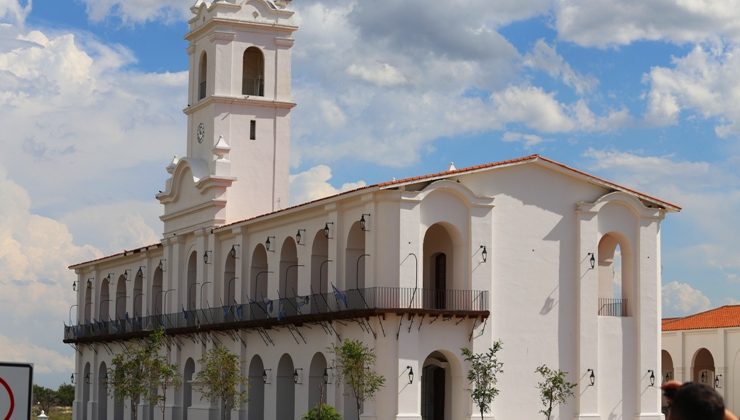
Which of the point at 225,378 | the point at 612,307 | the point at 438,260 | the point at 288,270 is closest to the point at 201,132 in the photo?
the point at 288,270

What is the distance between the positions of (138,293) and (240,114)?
45.1 ft

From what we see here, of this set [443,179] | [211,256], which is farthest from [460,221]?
[211,256]

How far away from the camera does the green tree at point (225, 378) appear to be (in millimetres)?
52250

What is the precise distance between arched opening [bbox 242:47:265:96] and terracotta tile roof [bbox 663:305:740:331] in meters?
26.8

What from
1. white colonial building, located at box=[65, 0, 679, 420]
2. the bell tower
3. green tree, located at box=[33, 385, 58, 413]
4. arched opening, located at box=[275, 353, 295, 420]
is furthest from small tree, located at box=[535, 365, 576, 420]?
green tree, located at box=[33, 385, 58, 413]

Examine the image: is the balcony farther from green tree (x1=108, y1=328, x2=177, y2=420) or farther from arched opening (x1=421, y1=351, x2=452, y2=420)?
arched opening (x1=421, y1=351, x2=452, y2=420)

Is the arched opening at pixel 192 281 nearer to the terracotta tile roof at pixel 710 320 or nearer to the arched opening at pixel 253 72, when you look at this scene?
the arched opening at pixel 253 72

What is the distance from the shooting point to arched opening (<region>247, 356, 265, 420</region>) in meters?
54.3

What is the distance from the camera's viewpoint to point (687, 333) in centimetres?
7281

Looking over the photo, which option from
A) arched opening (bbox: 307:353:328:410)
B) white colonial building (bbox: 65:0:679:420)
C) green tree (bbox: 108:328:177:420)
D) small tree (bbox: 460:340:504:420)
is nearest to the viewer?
small tree (bbox: 460:340:504:420)

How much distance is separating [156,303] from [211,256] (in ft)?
30.1

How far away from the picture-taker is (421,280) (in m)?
44.3

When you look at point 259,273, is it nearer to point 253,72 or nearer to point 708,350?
point 253,72

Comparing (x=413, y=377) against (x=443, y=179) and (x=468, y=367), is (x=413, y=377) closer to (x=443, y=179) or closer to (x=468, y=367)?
(x=468, y=367)
